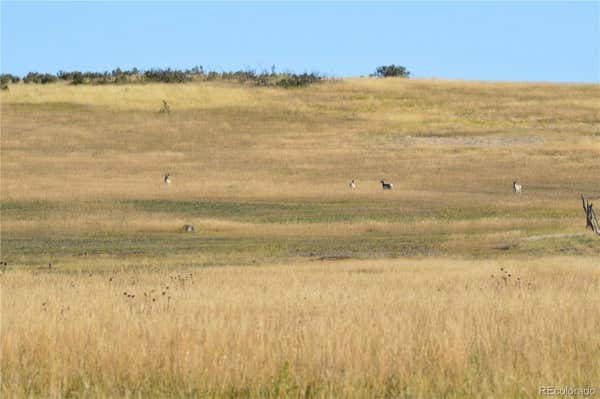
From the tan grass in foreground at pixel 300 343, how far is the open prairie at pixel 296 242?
41 mm

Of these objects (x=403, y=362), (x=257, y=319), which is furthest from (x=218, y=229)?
(x=403, y=362)

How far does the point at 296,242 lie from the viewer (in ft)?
115

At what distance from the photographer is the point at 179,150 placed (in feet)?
248

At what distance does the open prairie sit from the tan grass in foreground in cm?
4

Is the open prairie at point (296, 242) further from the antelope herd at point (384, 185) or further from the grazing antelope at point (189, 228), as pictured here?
the antelope herd at point (384, 185)

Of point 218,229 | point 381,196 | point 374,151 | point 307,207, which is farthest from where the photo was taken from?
point 374,151

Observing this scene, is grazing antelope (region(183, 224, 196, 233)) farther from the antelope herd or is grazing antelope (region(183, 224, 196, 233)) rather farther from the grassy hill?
the antelope herd

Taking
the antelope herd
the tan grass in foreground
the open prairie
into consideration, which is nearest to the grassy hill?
the open prairie

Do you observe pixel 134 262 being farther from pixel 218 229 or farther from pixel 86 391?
pixel 86 391

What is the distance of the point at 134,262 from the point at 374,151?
45456mm

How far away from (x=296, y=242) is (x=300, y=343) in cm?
2306

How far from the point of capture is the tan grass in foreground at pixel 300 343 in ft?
34.8

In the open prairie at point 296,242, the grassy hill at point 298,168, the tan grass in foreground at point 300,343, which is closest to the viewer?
the tan grass in foreground at point 300,343

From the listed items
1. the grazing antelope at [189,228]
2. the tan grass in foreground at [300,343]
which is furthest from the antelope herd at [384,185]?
the tan grass in foreground at [300,343]
